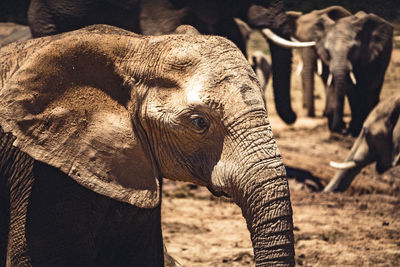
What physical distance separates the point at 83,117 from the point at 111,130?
11 cm

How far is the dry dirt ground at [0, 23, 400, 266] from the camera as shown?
12.7 feet

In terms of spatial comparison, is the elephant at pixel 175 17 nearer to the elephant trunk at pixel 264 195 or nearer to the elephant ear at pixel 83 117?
the elephant ear at pixel 83 117

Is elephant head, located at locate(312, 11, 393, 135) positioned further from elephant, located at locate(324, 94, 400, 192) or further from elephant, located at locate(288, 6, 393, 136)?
elephant, located at locate(324, 94, 400, 192)

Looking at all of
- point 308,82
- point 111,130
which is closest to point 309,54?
point 308,82

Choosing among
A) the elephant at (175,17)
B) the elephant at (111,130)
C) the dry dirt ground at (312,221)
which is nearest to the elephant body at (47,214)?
the elephant at (111,130)

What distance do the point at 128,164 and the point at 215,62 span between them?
1.59ft

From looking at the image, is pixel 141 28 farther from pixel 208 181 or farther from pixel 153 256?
pixel 208 181

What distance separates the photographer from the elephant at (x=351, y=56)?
294 inches

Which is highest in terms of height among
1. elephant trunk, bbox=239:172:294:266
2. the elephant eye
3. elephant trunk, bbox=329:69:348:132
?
the elephant eye

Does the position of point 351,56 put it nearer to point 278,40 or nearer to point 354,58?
point 354,58

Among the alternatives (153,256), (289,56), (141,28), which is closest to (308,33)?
(289,56)

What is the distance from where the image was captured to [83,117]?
2.18 m

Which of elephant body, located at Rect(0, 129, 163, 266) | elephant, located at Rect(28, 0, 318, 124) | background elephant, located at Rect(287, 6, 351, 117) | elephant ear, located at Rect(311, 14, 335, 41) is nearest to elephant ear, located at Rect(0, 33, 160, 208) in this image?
elephant body, located at Rect(0, 129, 163, 266)

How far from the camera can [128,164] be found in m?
2.21
